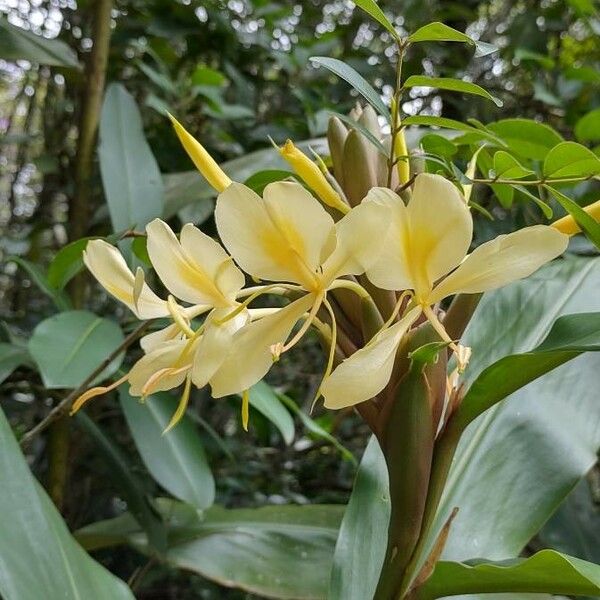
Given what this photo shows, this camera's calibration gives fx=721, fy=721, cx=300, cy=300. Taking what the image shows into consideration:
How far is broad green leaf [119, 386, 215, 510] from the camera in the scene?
2.69ft

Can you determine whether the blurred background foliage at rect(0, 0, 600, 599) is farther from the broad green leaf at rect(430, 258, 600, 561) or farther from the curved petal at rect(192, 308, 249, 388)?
the curved petal at rect(192, 308, 249, 388)

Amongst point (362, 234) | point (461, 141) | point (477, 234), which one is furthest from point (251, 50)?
point (362, 234)

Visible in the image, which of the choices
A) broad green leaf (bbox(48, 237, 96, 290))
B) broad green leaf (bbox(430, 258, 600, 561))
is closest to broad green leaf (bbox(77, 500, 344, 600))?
broad green leaf (bbox(430, 258, 600, 561))

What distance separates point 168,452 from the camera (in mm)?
847

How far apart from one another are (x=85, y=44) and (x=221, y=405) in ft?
2.60

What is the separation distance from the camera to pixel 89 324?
77 centimetres

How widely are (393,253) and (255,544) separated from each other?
619mm

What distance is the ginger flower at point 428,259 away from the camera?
0.34 m

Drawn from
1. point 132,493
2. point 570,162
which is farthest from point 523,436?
point 132,493

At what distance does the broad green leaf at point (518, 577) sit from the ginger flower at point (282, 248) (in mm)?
151

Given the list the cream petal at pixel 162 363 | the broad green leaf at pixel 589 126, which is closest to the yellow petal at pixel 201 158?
the cream petal at pixel 162 363

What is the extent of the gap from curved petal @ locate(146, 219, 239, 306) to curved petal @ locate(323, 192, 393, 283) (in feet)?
0.21

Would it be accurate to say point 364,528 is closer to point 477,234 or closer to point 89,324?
point 89,324

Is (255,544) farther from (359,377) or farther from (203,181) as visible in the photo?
(359,377)
